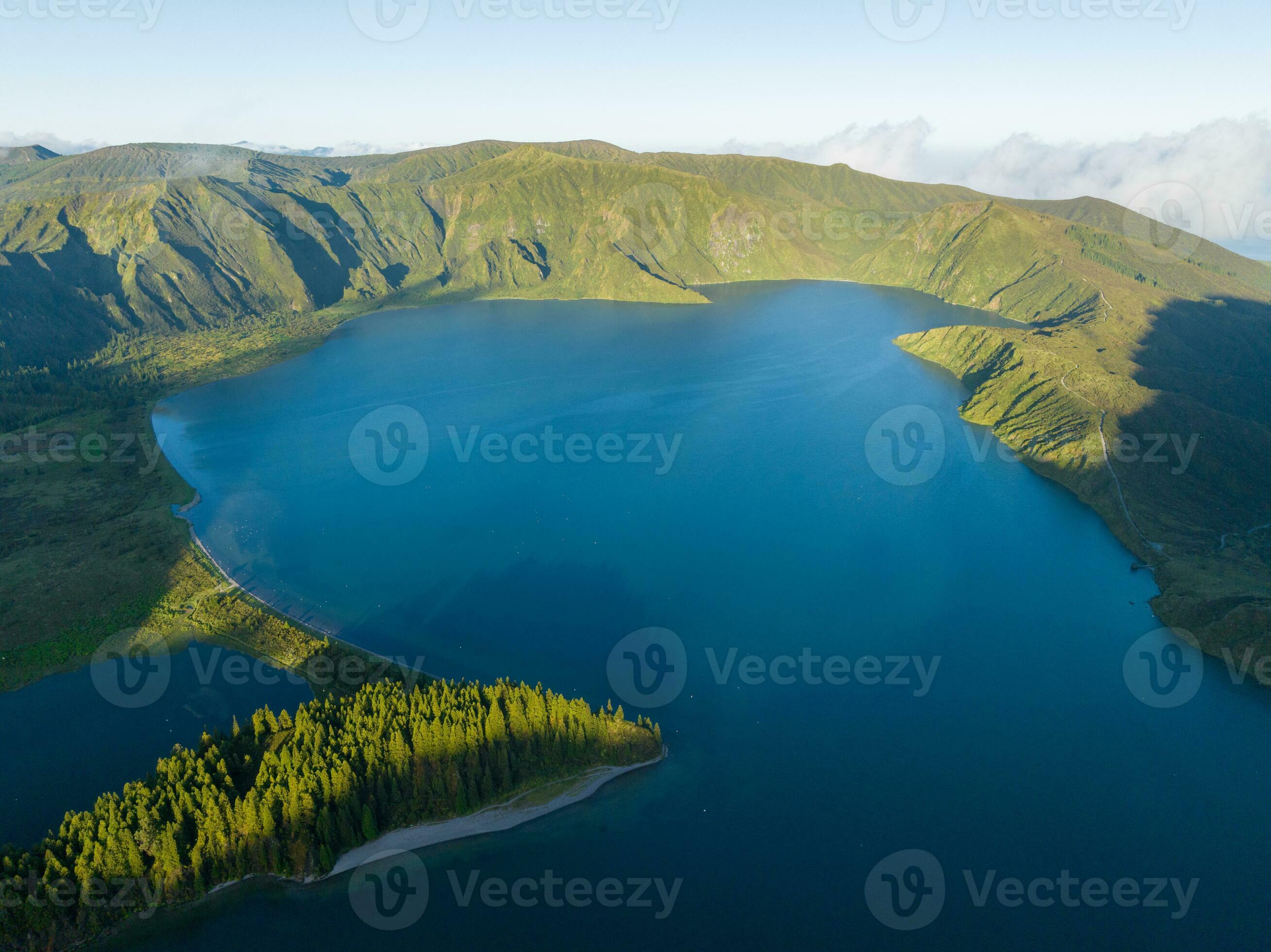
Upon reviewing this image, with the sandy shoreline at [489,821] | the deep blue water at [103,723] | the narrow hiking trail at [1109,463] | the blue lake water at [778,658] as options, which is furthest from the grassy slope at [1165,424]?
the deep blue water at [103,723]

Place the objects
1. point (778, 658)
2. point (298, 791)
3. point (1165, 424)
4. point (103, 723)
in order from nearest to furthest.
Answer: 1. point (298, 791)
2. point (103, 723)
3. point (778, 658)
4. point (1165, 424)

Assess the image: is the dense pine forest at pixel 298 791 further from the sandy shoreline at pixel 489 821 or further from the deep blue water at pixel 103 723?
the deep blue water at pixel 103 723

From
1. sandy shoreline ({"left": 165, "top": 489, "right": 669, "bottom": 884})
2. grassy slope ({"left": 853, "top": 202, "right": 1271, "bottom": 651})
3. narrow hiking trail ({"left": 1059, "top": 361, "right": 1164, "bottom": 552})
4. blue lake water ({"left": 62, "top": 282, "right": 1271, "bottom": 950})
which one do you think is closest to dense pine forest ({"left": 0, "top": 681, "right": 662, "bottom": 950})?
sandy shoreline ({"left": 165, "top": 489, "right": 669, "bottom": 884})

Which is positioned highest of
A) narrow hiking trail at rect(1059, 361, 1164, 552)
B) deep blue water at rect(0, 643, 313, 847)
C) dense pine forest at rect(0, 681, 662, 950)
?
narrow hiking trail at rect(1059, 361, 1164, 552)

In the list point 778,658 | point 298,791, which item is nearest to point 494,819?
point 298,791

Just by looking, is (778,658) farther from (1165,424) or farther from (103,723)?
(1165,424)

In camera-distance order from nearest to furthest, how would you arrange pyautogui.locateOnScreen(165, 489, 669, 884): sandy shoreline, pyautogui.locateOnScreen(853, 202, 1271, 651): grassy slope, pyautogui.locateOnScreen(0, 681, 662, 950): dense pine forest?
pyautogui.locateOnScreen(0, 681, 662, 950): dense pine forest
pyautogui.locateOnScreen(165, 489, 669, 884): sandy shoreline
pyautogui.locateOnScreen(853, 202, 1271, 651): grassy slope

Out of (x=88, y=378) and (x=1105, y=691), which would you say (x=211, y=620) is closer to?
(x=1105, y=691)

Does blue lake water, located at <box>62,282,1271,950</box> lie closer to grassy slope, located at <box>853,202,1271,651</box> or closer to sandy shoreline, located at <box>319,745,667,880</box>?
sandy shoreline, located at <box>319,745,667,880</box>
